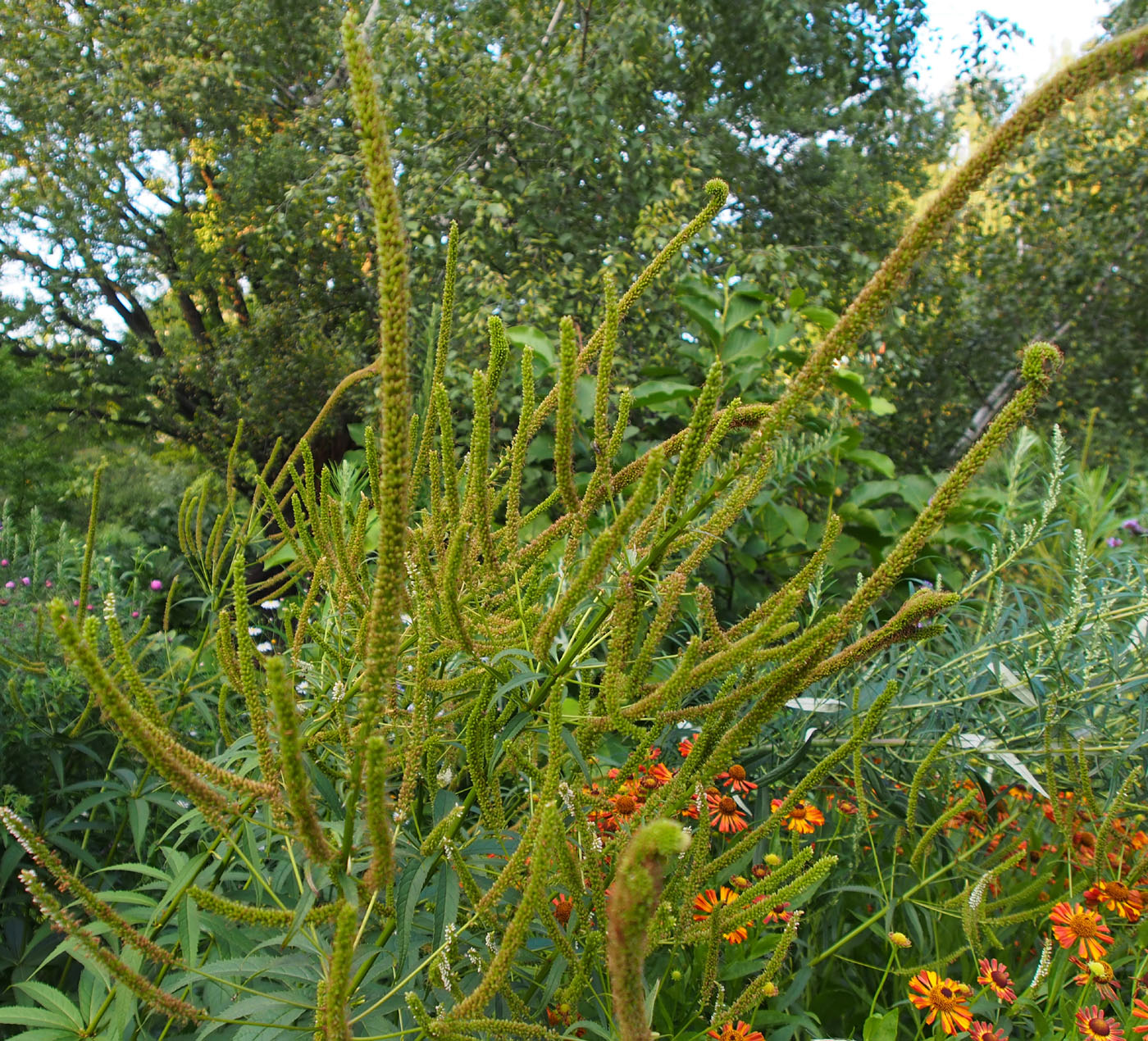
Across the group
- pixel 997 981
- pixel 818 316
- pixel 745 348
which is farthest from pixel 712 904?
pixel 818 316

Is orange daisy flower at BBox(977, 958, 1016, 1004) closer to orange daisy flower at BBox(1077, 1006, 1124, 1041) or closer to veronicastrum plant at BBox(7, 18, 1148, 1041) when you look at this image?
orange daisy flower at BBox(1077, 1006, 1124, 1041)

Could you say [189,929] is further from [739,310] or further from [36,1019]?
→ [739,310]

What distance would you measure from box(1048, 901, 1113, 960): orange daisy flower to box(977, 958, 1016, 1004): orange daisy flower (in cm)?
12

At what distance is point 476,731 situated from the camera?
1028mm

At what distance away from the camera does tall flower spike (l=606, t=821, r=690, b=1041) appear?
487 mm

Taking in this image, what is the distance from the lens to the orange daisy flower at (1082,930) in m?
1.41

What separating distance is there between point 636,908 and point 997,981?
1230 millimetres

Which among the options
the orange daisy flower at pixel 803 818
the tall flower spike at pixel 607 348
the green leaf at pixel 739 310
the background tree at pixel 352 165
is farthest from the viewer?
the background tree at pixel 352 165

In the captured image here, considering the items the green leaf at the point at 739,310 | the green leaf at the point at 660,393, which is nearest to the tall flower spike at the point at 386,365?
the green leaf at the point at 660,393

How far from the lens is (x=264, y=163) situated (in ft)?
28.2

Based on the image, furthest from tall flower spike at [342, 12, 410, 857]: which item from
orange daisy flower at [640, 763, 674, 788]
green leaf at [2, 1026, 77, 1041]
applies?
orange daisy flower at [640, 763, 674, 788]

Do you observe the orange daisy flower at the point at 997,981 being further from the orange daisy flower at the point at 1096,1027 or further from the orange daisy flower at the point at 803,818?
the orange daisy flower at the point at 803,818

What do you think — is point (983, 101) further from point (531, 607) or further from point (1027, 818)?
point (531, 607)

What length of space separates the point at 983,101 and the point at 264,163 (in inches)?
354
